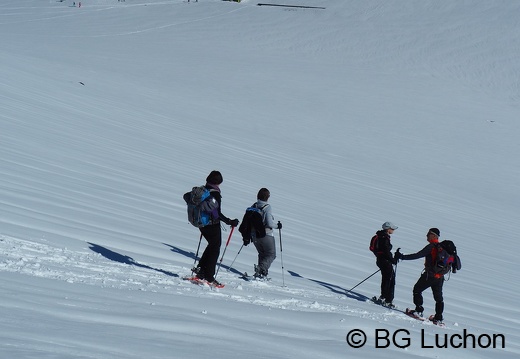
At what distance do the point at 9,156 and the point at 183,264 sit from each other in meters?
3.83

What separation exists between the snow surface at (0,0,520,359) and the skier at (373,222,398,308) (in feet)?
Answer: 0.87

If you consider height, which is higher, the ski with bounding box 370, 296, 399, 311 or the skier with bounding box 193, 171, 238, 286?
the skier with bounding box 193, 171, 238, 286

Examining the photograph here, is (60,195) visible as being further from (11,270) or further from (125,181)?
(11,270)

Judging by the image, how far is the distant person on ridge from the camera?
298 inches

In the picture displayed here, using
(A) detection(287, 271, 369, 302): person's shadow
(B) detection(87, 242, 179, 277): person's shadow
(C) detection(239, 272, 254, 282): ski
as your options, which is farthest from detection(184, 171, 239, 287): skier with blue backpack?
(A) detection(287, 271, 369, 302): person's shadow

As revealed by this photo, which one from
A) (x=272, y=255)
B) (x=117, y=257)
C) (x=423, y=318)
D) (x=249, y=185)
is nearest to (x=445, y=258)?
(x=423, y=318)

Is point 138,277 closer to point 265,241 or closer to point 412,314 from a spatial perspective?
point 265,241

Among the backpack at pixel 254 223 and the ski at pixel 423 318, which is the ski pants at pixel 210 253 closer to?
the backpack at pixel 254 223

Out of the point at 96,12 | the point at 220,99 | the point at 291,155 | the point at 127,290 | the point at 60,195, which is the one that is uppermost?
the point at 96,12

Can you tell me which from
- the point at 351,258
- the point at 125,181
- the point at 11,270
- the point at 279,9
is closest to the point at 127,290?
the point at 11,270

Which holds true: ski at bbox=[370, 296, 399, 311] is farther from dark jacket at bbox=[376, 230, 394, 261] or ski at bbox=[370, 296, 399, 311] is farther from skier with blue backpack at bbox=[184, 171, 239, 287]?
skier with blue backpack at bbox=[184, 171, 239, 287]

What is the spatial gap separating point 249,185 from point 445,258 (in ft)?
21.2

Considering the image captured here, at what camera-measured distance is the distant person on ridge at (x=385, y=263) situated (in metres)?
7.57

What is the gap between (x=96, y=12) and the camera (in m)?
51.2
